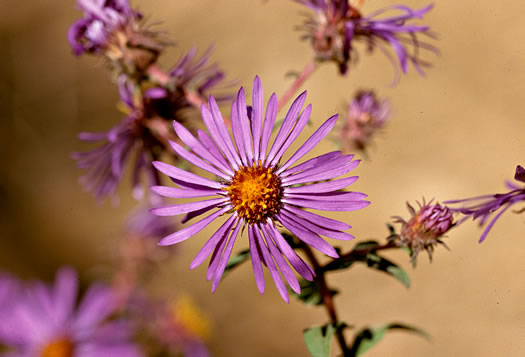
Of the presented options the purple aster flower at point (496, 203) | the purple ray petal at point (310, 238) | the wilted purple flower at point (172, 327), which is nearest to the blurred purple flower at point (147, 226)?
the wilted purple flower at point (172, 327)

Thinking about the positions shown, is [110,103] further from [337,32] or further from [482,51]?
[337,32]

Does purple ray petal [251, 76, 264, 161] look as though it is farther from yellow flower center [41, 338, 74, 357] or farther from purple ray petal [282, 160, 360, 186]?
yellow flower center [41, 338, 74, 357]

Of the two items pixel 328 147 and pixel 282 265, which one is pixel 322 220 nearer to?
pixel 282 265

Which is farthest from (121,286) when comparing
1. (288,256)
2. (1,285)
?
(288,256)

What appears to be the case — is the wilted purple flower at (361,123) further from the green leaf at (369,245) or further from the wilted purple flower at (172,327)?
the wilted purple flower at (172,327)

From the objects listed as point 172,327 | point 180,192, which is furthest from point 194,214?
point 172,327
